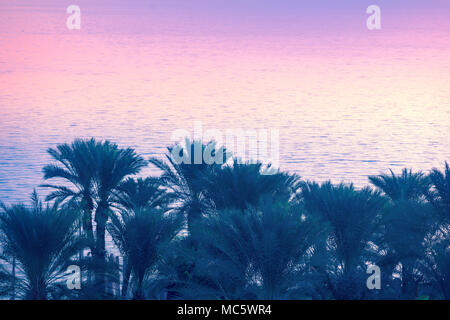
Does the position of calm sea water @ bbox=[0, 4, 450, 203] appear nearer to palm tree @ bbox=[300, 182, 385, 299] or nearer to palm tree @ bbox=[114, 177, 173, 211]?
palm tree @ bbox=[114, 177, 173, 211]

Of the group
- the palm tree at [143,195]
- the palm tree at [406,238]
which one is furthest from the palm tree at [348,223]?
the palm tree at [143,195]

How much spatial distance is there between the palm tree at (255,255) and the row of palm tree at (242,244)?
2cm

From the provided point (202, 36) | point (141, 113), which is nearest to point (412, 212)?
point (141, 113)

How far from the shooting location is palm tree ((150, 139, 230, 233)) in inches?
837

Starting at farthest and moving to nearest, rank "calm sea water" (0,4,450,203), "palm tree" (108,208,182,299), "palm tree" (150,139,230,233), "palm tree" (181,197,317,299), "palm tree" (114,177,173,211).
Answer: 1. "calm sea water" (0,4,450,203)
2. "palm tree" (150,139,230,233)
3. "palm tree" (114,177,173,211)
4. "palm tree" (108,208,182,299)
5. "palm tree" (181,197,317,299)

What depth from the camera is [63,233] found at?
1659cm

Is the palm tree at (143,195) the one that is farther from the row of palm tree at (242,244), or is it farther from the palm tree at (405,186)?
the palm tree at (405,186)

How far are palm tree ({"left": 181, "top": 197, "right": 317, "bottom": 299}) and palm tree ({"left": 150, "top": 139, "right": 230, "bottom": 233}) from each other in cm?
371

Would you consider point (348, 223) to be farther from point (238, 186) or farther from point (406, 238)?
point (238, 186)

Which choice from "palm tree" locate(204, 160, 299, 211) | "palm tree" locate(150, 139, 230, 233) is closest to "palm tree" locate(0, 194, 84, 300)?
"palm tree" locate(204, 160, 299, 211)

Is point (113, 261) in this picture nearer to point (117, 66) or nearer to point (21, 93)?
point (21, 93)

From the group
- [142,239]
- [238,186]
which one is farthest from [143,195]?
[142,239]

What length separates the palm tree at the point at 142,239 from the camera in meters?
17.2

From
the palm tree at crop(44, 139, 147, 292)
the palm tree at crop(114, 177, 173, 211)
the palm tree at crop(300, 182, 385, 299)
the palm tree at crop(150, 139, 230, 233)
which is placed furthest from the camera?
the palm tree at crop(44, 139, 147, 292)
